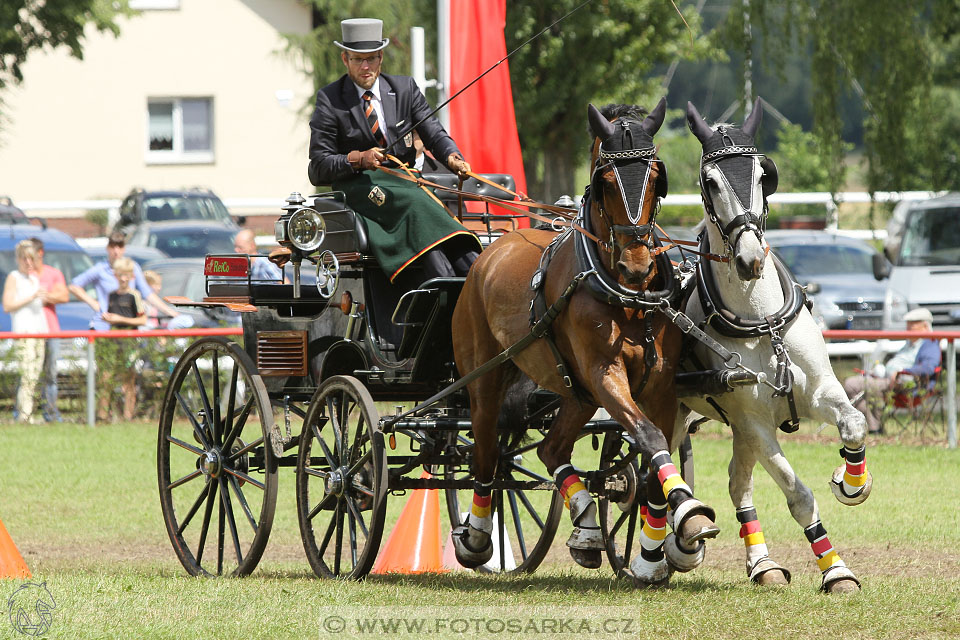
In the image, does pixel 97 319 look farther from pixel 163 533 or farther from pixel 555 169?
pixel 555 169

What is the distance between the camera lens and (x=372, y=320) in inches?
315

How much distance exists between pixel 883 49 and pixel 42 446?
979 cm

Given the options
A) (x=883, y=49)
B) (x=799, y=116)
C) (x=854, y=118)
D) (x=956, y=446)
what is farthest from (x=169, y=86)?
(x=799, y=116)

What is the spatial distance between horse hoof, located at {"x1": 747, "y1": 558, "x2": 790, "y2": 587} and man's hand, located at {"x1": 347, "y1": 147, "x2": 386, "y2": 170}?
283cm

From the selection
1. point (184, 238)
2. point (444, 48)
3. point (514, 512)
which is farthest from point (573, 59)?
point (514, 512)

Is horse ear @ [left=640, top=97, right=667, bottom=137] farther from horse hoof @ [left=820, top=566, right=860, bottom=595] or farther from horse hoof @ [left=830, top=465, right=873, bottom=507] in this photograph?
horse hoof @ [left=820, top=566, right=860, bottom=595]

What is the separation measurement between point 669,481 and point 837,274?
1569cm

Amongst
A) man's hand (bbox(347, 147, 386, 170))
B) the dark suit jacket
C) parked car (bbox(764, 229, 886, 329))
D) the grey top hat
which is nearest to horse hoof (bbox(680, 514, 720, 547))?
man's hand (bbox(347, 147, 386, 170))

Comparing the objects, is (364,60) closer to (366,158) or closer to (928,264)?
(366,158)

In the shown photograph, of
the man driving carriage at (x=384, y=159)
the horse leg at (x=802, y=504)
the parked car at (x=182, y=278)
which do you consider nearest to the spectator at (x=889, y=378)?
the man driving carriage at (x=384, y=159)

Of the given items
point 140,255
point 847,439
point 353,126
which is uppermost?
point 353,126

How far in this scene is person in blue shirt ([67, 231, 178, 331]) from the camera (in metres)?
16.1

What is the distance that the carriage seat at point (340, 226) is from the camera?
25.6 feet

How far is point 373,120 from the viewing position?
27.1ft
